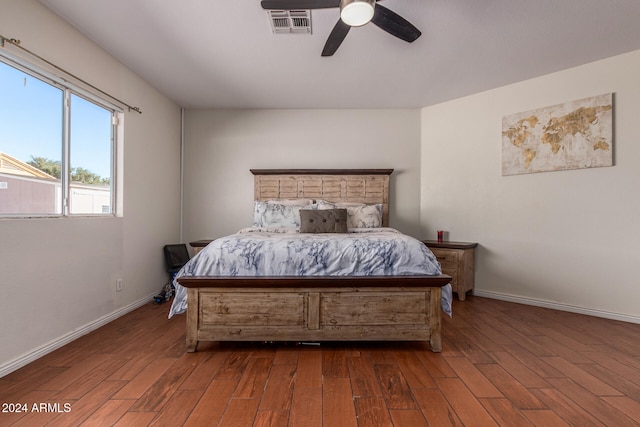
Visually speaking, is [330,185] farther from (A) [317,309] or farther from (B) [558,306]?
(B) [558,306]

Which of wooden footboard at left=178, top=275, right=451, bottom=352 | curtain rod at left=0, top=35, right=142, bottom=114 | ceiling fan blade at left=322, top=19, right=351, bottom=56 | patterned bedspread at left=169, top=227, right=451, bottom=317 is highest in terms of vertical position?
ceiling fan blade at left=322, top=19, right=351, bottom=56

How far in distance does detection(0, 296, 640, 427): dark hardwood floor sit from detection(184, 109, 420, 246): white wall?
1.95 metres

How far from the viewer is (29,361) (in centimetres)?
191

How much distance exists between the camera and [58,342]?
6.98 feet

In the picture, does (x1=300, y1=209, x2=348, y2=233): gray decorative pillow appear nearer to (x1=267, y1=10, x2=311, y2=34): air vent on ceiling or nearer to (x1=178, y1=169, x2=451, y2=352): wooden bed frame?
(x1=178, y1=169, x2=451, y2=352): wooden bed frame

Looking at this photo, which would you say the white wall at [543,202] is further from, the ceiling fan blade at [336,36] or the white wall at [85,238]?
the white wall at [85,238]

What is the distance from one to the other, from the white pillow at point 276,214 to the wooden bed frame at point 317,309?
4.68 ft

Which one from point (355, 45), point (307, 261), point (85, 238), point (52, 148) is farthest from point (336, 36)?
point (85, 238)

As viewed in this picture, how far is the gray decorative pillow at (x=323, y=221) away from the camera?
10.1 feet

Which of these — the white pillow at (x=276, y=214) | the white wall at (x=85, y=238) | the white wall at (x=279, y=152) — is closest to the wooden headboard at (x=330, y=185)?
the white wall at (x=279, y=152)

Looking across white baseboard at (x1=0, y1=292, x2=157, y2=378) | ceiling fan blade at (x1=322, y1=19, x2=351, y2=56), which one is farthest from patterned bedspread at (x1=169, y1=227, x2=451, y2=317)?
ceiling fan blade at (x1=322, y1=19, x2=351, y2=56)

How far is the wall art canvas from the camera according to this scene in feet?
9.39

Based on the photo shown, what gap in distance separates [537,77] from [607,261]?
2.06m

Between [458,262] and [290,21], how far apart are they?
3.02 meters
